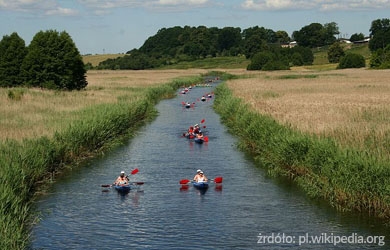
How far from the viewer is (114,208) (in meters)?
20.7

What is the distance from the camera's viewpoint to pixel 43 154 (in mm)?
23656

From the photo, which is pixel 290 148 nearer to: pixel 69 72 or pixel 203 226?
pixel 203 226

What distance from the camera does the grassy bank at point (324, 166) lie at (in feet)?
59.6

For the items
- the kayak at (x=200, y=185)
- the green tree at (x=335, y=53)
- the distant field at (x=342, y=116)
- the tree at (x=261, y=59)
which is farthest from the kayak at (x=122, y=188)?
the green tree at (x=335, y=53)

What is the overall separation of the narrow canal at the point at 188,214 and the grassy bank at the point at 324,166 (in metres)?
0.55

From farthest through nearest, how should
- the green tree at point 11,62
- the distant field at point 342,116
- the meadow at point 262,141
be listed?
the green tree at point 11,62
the distant field at point 342,116
the meadow at point 262,141

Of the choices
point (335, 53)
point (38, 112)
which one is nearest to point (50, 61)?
point (38, 112)

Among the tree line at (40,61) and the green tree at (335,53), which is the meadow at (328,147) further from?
the green tree at (335,53)

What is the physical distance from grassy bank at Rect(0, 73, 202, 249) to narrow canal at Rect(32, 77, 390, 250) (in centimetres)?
73

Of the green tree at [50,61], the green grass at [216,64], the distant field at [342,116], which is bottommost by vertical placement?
the green grass at [216,64]

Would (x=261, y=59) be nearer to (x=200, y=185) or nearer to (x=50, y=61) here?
(x=50, y=61)

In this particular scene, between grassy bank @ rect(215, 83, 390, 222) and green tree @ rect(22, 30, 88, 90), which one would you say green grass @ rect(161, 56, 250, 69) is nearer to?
green tree @ rect(22, 30, 88, 90)

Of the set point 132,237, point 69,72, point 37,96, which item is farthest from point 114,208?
point 69,72

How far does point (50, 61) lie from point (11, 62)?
4.00 m
